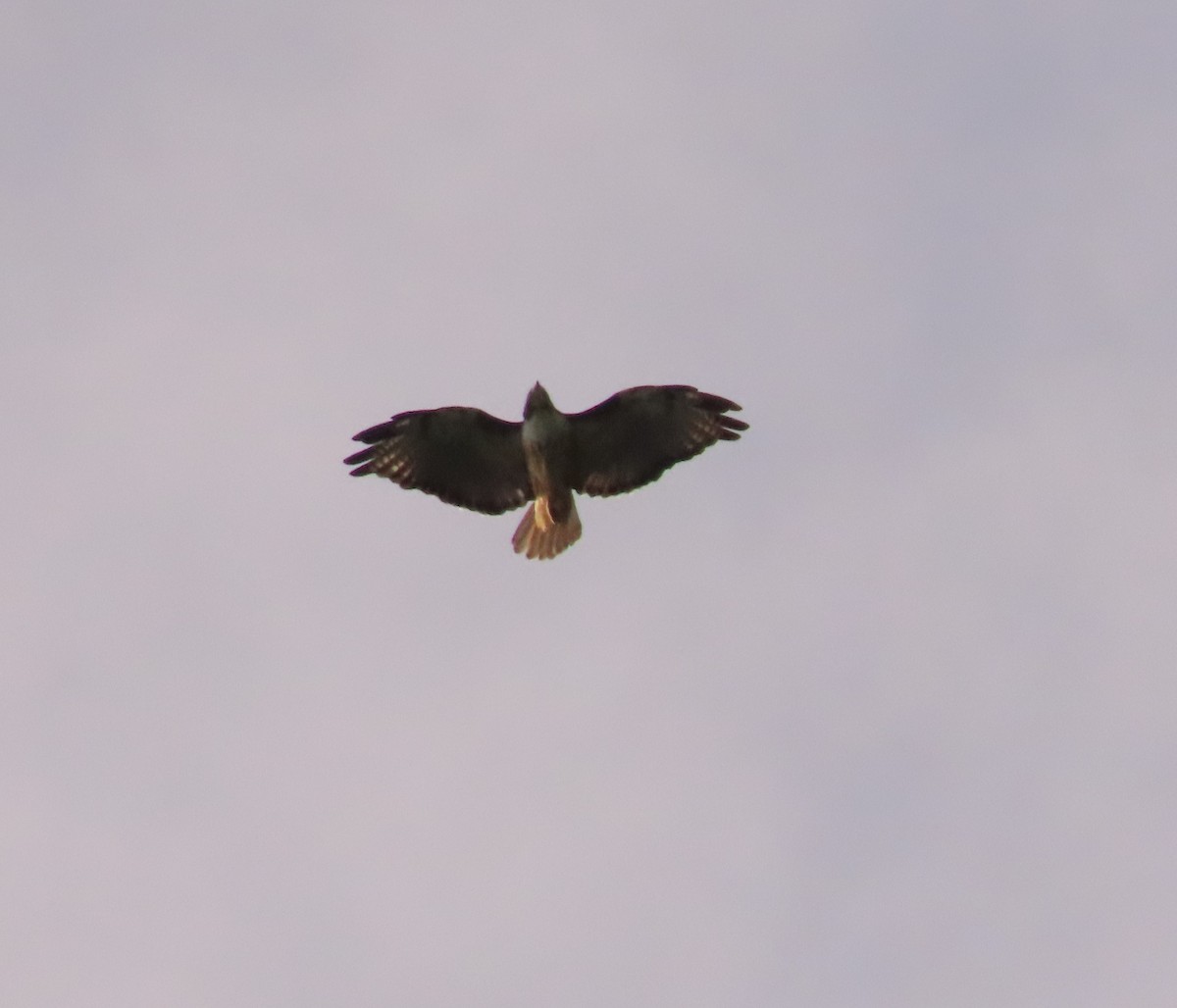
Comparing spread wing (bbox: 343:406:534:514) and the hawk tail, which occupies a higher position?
spread wing (bbox: 343:406:534:514)

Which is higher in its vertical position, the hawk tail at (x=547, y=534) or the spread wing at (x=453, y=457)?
the spread wing at (x=453, y=457)

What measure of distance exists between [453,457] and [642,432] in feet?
5.36

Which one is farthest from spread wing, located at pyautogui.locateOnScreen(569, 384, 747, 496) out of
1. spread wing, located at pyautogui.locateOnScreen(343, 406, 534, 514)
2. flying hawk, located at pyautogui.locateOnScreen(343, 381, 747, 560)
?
spread wing, located at pyautogui.locateOnScreen(343, 406, 534, 514)

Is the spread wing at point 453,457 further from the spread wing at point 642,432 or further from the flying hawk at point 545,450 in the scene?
the spread wing at point 642,432

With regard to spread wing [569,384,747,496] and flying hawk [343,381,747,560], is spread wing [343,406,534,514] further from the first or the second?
spread wing [569,384,747,496]

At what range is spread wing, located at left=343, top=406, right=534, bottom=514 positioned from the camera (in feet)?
62.7

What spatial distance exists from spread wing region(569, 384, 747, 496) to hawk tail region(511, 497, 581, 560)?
317 millimetres

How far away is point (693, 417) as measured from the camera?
19.1m

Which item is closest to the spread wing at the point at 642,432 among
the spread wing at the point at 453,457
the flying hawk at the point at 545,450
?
the flying hawk at the point at 545,450

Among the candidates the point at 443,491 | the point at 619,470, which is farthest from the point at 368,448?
the point at 619,470

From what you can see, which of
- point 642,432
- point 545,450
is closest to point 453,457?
point 545,450

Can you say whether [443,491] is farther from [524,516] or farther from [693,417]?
[693,417]

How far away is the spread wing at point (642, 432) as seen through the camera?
62.3 ft

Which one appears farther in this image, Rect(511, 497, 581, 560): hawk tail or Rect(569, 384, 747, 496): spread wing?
Rect(511, 497, 581, 560): hawk tail
